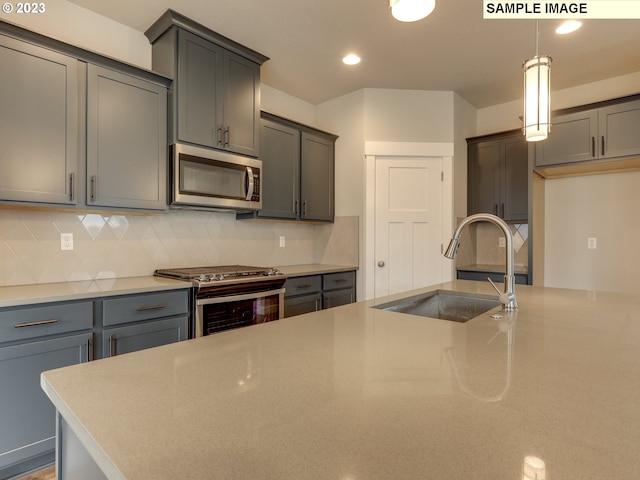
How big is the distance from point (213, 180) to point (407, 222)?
202cm

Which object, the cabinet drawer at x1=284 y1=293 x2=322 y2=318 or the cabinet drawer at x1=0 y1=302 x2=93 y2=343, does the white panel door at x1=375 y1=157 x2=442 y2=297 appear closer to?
the cabinet drawer at x1=284 y1=293 x2=322 y2=318

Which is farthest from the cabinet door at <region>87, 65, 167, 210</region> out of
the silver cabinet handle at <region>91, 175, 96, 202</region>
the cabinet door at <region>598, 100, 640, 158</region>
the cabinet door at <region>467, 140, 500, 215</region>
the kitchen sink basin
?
the cabinet door at <region>598, 100, 640, 158</region>

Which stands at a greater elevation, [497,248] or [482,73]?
[482,73]

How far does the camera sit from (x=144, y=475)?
1.50ft

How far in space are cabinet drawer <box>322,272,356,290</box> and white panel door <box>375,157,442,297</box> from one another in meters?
0.26

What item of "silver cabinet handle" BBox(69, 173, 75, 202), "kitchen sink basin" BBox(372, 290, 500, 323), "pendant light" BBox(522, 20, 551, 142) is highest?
"pendant light" BBox(522, 20, 551, 142)

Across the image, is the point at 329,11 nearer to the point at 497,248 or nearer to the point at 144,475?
the point at 144,475

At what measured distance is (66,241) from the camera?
7.52ft

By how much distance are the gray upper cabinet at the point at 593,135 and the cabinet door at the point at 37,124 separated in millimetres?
3705

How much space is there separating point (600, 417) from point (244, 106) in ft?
9.32

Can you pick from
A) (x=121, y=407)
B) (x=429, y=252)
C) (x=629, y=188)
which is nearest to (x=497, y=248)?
(x=429, y=252)

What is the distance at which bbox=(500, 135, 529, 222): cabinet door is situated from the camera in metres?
3.67

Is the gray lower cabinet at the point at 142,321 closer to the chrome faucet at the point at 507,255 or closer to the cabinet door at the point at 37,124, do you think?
the cabinet door at the point at 37,124

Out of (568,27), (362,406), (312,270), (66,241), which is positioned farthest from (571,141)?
(66,241)
